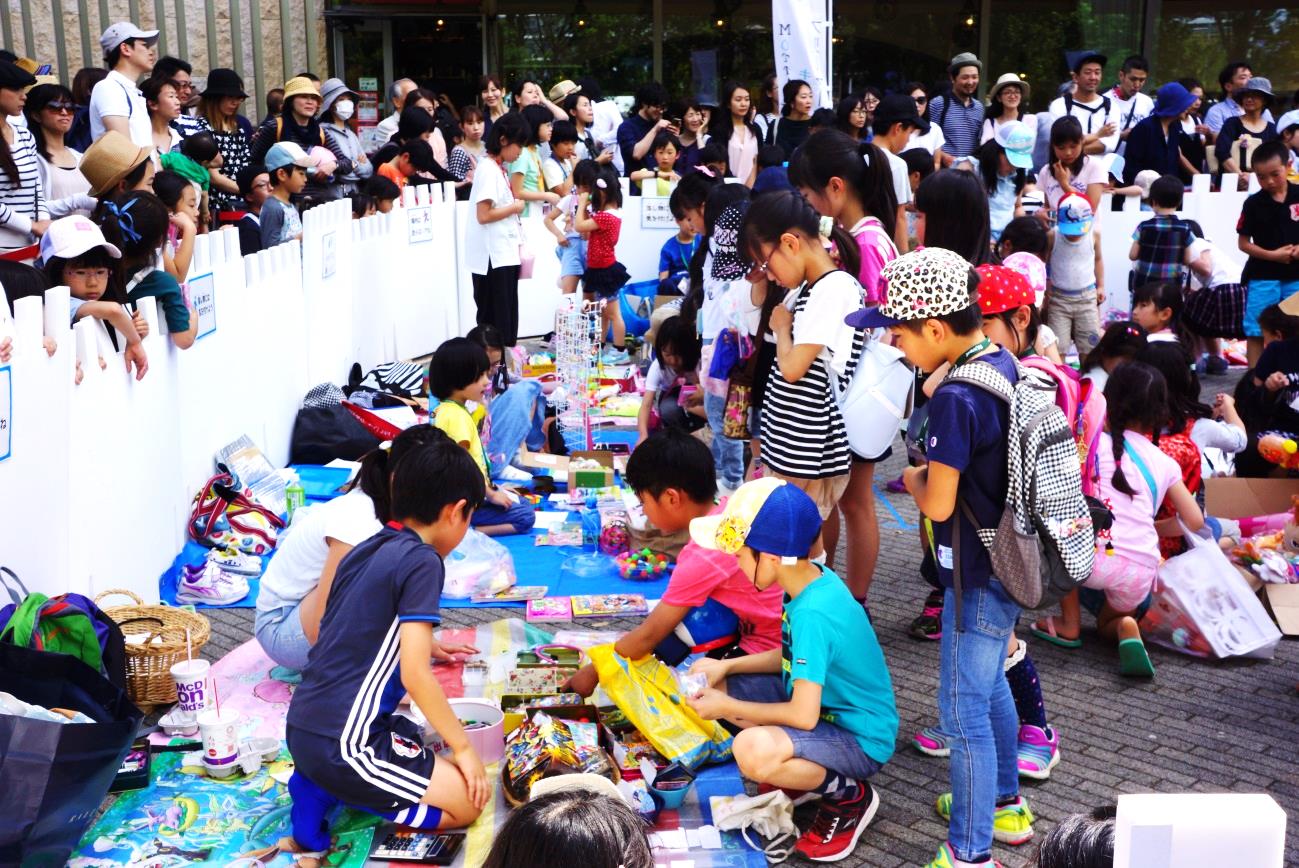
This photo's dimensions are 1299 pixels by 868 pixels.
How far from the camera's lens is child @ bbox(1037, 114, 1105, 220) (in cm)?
923

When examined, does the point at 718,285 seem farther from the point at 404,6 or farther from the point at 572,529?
the point at 404,6

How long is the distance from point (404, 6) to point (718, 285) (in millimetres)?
11030

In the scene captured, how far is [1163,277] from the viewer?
908cm

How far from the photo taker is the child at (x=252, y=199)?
312 inches

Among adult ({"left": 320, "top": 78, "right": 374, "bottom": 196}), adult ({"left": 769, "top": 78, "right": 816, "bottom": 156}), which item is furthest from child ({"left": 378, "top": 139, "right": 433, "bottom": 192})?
adult ({"left": 769, "top": 78, "right": 816, "bottom": 156})

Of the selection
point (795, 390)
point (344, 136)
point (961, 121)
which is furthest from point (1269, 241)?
point (344, 136)

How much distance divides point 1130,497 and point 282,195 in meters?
5.48

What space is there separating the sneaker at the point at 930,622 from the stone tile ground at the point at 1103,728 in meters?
0.04

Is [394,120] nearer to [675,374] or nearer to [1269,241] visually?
[675,374]

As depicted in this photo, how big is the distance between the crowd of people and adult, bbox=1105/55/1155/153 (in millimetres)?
2731

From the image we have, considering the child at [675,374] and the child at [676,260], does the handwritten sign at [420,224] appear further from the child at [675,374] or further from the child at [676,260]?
the child at [675,374]

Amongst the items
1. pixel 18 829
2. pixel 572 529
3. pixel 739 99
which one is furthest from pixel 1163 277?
pixel 18 829

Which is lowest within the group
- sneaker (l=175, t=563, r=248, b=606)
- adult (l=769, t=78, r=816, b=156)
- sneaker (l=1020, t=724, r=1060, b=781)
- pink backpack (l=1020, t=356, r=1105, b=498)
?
sneaker (l=1020, t=724, r=1060, b=781)

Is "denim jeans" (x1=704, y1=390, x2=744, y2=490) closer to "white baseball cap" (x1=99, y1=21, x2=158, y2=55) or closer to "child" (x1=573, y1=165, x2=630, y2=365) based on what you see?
"child" (x1=573, y1=165, x2=630, y2=365)
